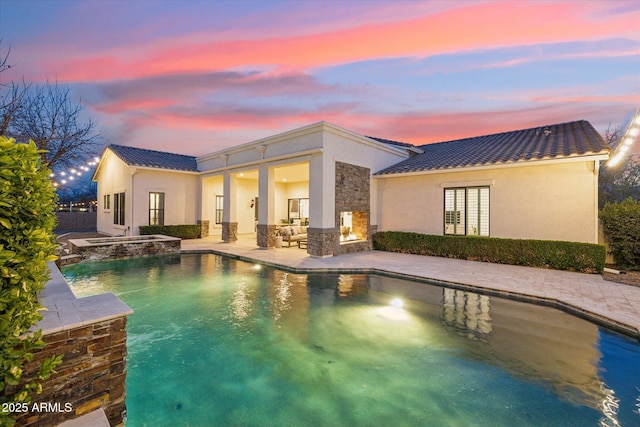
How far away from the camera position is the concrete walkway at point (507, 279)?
567 cm

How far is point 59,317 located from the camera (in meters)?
2.48

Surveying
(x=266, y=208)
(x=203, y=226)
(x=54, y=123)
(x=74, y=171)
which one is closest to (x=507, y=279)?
(x=266, y=208)

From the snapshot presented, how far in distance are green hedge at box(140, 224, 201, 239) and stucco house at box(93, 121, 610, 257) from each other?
60cm

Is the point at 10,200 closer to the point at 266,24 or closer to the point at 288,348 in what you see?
the point at 288,348

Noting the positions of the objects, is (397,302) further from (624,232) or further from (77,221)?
(77,221)

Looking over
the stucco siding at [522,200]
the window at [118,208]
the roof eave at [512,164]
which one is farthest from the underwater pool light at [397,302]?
the window at [118,208]

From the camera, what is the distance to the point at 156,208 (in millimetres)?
16516

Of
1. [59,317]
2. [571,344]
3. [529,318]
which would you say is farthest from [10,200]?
[529,318]

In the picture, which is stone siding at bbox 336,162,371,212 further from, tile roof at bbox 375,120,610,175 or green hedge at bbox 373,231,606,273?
green hedge at bbox 373,231,606,273

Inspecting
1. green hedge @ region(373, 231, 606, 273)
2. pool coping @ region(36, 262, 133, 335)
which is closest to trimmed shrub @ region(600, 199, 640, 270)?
green hedge @ region(373, 231, 606, 273)

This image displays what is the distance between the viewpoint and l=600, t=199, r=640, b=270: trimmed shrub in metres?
8.85

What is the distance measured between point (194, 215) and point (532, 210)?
1785 centimetres

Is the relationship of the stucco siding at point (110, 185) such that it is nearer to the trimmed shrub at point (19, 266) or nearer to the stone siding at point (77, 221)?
the stone siding at point (77, 221)

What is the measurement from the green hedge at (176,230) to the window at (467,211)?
1419cm
